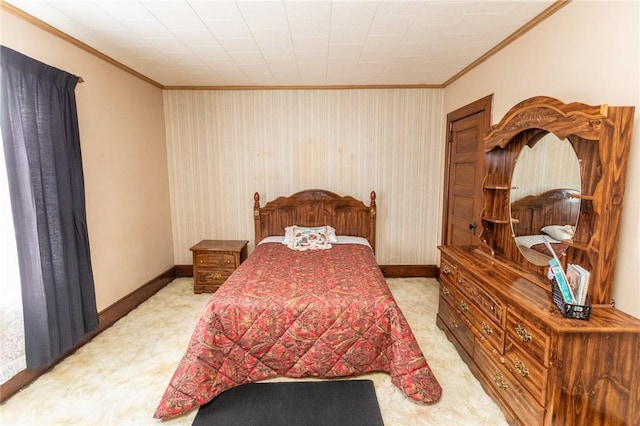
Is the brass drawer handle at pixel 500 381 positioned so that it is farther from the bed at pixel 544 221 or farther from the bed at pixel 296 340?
the bed at pixel 544 221

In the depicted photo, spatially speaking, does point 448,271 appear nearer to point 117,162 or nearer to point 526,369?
point 526,369

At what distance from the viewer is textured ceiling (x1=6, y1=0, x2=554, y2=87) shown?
6.93ft

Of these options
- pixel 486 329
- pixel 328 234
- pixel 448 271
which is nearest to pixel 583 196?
pixel 486 329

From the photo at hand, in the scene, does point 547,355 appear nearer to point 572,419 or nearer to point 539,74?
point 572,419

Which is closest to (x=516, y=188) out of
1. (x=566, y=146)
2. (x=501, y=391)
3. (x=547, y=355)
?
(x=566, y=146)

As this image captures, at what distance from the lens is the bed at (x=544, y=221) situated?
183cm

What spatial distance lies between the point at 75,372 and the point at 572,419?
319 centimetres

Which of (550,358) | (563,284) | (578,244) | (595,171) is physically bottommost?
(550,358)

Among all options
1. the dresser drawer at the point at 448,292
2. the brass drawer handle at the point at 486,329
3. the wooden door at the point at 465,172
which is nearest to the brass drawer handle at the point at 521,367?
the brass drawer handle at the point at 486,329

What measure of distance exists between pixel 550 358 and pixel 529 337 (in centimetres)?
17

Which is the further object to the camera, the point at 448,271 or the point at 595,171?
the point at 448,271

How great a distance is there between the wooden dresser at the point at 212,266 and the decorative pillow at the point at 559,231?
3.08m

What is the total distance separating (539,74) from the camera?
2.24m

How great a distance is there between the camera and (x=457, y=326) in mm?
2553
